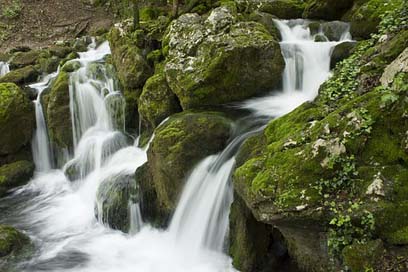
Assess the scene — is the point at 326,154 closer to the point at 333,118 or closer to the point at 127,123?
the point at 333,118

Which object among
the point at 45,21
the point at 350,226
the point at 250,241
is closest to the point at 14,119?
the point at 250,241

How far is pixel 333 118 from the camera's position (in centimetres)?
455

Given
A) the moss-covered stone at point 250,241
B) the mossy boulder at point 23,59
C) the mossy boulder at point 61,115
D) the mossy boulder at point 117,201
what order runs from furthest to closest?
the mossy boulder at point 23,59 → the mossy boulder at point 61,115 → the mossy boulder at point 117,201 → the moss-covered stone at point 250,241

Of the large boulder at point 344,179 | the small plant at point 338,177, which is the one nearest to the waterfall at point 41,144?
the large boulder at point 344,179

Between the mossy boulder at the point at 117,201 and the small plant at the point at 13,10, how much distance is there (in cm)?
1720

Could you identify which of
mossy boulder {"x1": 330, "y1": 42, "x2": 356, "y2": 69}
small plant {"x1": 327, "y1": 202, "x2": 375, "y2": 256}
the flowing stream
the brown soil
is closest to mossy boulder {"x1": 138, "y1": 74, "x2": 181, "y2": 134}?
the flowing stream

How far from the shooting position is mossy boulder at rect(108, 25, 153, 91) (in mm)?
10453

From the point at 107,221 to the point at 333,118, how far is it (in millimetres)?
5322

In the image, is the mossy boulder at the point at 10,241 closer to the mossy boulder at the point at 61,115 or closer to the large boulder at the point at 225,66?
the large boulder at the point at 225,66

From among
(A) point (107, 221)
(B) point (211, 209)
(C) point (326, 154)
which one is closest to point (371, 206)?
(C) point (326, 154)

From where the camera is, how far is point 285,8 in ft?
39.8

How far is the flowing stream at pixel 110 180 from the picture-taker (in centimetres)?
638

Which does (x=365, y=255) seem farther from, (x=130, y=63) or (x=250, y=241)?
(x=130, y=63)

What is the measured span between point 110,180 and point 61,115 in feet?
12.8
